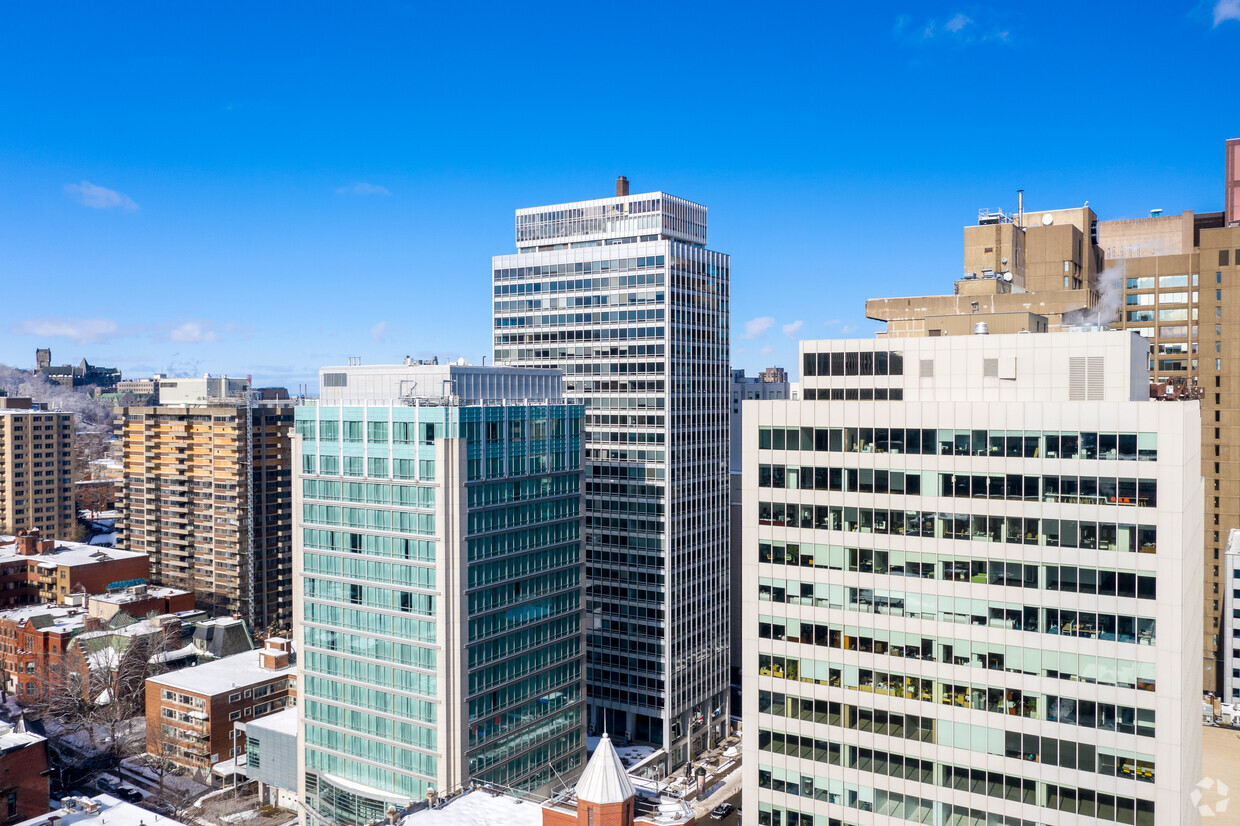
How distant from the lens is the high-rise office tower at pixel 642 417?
444ft

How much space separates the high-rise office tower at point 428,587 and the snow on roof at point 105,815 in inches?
610

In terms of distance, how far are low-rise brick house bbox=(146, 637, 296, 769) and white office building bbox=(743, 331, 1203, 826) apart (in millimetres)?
97305

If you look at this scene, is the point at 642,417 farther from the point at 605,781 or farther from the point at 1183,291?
the point at 1183,291

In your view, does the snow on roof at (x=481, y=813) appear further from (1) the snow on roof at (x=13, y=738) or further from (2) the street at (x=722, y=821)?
(1) the snow on roof at (x=13, y=738)

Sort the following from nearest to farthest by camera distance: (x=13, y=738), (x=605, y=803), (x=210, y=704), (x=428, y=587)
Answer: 1. (x=605, y=803)
2. (x=428, y=587)
3. (x=13, y=738)
4. (x=210, y=704)

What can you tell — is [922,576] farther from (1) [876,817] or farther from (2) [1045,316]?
(2) [1045,316]

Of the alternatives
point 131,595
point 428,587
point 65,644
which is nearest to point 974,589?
point 428,587

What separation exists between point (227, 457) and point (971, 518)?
6798 inches

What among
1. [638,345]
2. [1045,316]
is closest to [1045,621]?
[1045,316]

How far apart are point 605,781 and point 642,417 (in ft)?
228

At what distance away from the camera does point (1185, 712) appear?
187ft

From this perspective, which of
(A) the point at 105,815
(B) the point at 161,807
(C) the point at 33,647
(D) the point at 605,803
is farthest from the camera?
(C) the point at 33,647

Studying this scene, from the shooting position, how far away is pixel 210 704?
134250 millimetres

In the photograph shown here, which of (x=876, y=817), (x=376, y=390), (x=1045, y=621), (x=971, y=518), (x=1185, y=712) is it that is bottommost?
(x=876, y=817)
